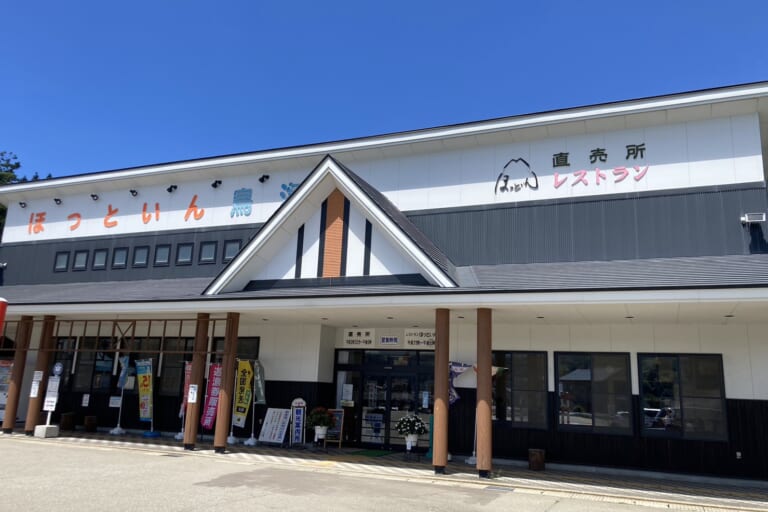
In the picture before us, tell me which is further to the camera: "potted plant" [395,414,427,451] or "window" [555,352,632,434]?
"potted plant" [395,414,427,451]

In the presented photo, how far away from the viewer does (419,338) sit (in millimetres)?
14281

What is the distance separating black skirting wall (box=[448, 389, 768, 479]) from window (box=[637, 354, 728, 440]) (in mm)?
171

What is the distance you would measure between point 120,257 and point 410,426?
1043cm

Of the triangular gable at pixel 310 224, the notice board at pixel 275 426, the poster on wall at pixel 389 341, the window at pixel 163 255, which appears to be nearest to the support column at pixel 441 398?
the triangular gable at pixel 310 224

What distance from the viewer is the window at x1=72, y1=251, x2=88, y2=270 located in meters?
17.9

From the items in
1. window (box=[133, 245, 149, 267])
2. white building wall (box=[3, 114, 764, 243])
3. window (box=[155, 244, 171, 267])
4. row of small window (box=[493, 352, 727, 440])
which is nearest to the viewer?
row of small window (box=[493, 352, 727, 440])

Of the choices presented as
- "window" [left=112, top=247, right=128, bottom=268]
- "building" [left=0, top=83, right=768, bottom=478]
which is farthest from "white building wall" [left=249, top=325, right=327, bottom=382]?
"window" [left=112, top=247, right=128, bottom=268]

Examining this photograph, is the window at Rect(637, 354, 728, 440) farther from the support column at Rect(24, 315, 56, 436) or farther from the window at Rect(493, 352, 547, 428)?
the support column at Rect(24, 315, 56, 436)

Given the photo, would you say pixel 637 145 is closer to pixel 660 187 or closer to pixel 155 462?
pixel 660 187

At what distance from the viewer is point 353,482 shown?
9.65m

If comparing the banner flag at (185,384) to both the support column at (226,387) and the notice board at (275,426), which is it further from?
the support column at (226,387)

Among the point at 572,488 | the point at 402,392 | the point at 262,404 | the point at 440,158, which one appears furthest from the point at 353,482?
the point at 440,158

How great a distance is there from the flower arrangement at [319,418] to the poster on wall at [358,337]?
1908 millimetres

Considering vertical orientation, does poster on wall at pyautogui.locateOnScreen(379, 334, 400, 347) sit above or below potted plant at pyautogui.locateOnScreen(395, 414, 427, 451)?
above
